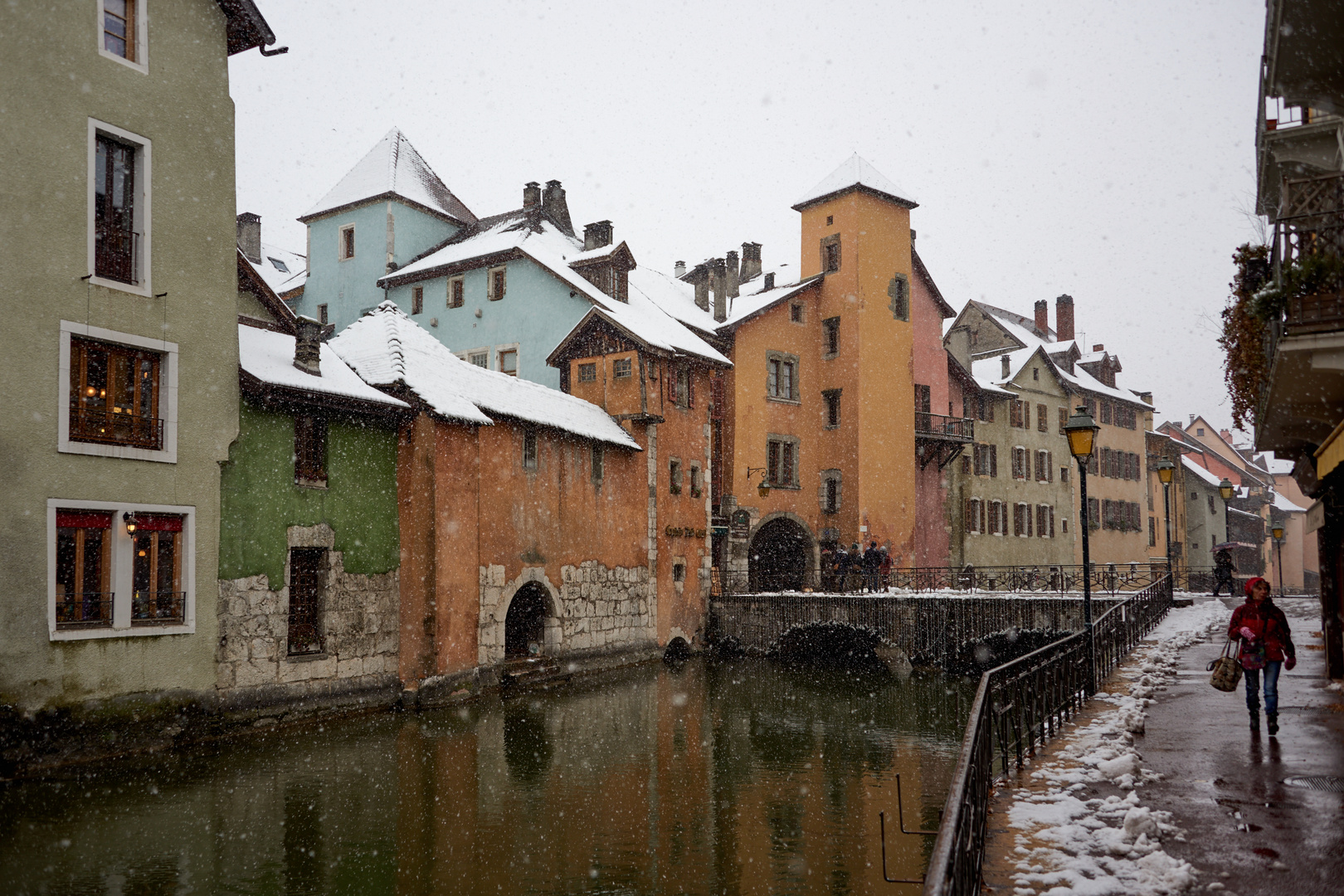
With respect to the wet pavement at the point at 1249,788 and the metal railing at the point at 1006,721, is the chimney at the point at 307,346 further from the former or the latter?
the wet pavement at the point at 1249,788

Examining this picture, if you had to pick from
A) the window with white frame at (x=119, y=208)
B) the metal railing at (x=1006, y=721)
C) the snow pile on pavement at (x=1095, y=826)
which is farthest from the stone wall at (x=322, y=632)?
the snow pile on pavement at (x=1095, y=826)

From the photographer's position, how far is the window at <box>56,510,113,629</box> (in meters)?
15.2

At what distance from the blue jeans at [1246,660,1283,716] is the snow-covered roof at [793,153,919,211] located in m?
30.4

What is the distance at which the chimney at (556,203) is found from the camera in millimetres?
38938

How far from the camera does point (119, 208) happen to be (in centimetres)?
1658

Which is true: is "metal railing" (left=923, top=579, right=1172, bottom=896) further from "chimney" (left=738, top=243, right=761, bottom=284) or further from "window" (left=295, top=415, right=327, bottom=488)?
"chimney" (left=738, top=243, right=761, bottom=284)

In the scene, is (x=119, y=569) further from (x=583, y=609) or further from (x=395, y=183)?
(x=395, y=183)

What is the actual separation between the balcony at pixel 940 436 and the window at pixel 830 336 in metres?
4.57

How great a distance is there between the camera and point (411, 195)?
127ft

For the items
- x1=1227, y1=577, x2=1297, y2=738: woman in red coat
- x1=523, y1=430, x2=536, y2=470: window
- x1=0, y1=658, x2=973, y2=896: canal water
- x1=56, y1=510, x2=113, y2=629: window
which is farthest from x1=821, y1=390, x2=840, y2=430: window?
x1=1227, y1=577, x2=1297, y2=738: woman in red coat

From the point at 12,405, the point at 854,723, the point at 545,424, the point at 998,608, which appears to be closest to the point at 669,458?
the point at 545,424

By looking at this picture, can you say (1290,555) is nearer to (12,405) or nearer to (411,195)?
(411,195)

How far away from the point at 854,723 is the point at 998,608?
8317 mm

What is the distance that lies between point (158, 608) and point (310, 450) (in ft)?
14.7
